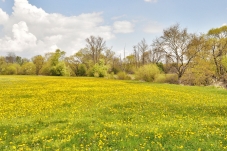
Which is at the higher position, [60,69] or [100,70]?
[60,69]

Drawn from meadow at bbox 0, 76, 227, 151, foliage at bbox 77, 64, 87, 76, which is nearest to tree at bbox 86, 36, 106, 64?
foliage at bbox 77, 64, 87, 76

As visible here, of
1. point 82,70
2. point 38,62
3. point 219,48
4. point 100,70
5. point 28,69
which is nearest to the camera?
point 219,48

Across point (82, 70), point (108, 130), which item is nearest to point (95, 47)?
point (82, 70)

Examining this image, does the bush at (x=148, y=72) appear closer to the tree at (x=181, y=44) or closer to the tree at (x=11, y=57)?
the tree at (x=181, y=44)

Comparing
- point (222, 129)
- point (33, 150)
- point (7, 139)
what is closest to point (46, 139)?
point (33, 150)

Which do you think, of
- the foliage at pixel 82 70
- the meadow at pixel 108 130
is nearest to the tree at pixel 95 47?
the foliage at pixel 82 70

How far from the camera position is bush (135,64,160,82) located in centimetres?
5019

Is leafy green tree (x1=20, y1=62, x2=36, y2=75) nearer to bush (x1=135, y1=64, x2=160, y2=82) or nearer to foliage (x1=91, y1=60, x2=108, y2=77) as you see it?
foliage (x1=91, y1=60, x2=108, y2=77)

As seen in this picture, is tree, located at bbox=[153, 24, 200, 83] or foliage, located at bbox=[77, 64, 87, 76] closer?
tree, located at bbox=[153, 24, 200, 83]

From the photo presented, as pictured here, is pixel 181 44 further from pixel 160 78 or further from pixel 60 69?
pixel 60 69

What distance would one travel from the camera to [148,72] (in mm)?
50531

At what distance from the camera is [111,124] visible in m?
10.3

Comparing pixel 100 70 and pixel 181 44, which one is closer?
pixel 181 44

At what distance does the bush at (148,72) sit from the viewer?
5019 centimetres
